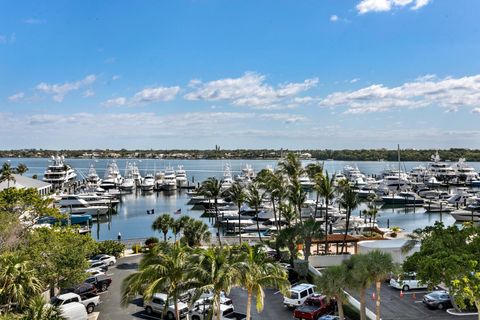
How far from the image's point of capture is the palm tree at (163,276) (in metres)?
17.9

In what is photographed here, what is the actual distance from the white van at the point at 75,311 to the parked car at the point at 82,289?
10.8ft

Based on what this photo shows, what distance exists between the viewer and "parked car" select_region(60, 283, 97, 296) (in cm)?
2727

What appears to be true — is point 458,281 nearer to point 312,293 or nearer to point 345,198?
point 312,293

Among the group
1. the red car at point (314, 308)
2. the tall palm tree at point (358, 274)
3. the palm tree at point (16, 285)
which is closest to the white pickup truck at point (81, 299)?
the palm tree at point (16, 285)

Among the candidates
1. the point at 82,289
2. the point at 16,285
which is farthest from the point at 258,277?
the point at 82,289

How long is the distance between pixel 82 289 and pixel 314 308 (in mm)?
14240

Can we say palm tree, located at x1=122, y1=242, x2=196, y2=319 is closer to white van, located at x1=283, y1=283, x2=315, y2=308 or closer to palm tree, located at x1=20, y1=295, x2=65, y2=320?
palm tree, located at x1=20, y1=295, x2=65, y2=320

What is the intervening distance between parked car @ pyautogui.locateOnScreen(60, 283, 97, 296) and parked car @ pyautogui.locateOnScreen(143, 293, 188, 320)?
4.14 meters

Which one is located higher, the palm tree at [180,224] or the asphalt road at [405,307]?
the palm tree at [180,224]

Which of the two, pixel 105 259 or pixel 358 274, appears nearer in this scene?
pixel 358 274

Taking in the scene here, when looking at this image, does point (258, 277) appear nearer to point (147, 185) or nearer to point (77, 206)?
point (77, 206)

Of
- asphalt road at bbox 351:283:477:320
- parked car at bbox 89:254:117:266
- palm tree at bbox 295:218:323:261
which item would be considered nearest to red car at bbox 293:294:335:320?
asphalt road at bbox 351:283:477:320

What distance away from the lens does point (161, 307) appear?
2545 centimetres

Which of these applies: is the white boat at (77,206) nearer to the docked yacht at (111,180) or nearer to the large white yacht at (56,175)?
the large white yacht at (56,175)
